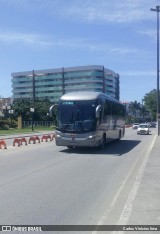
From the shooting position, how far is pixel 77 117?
24.2m

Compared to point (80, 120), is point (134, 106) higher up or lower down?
higher up

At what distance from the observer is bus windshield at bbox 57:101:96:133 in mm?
24000

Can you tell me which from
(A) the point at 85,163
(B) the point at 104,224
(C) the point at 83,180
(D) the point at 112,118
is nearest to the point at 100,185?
(C) the point at 83,180

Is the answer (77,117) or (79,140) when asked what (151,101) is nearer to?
(77,117)

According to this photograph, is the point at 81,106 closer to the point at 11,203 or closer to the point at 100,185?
the point at 100,185

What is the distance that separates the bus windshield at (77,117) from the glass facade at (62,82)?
14181 centimetres

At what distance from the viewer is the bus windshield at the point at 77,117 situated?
78.7 ft

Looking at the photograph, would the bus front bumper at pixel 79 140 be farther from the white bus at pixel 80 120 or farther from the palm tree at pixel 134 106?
the palm tree at pixel 134 106

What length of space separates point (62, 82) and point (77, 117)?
154188mm

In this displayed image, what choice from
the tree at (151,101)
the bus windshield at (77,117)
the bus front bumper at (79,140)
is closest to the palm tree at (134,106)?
the tree at (151,101)

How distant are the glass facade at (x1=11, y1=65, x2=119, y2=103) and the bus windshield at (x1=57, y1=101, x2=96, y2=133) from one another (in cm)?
14181

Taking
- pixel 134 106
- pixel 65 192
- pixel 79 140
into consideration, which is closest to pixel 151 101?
pixel 79 140

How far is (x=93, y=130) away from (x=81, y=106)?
4.96ft

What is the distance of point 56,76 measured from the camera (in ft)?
591
